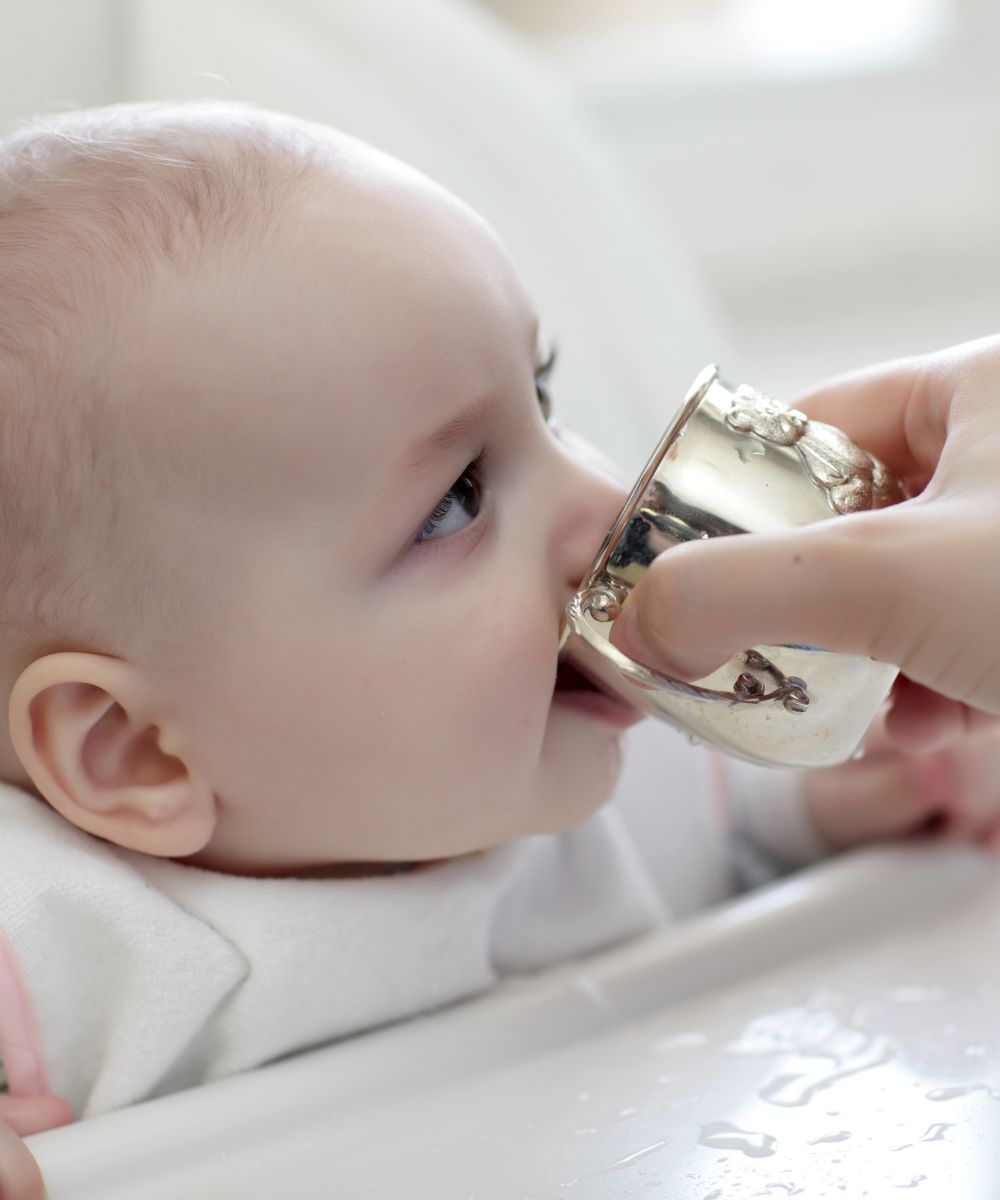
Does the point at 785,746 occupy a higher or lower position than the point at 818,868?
higher

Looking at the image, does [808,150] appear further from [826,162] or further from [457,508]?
[457,508]

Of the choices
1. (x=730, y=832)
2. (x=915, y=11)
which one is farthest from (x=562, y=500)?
(x=915, y=11)

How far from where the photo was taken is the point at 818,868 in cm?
81

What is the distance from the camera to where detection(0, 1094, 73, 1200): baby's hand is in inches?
20.7

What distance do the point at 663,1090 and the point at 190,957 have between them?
22 centimetres

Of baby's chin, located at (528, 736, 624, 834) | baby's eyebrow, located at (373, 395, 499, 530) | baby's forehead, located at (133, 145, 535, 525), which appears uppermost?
baby's forehead, located at (133, 145, 535, 525)

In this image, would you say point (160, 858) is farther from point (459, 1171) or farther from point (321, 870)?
point (459, 1171)

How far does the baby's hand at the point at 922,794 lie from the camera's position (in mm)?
833

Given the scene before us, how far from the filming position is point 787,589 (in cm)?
49

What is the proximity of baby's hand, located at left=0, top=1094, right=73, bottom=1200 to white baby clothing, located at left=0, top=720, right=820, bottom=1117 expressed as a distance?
11 millimetres

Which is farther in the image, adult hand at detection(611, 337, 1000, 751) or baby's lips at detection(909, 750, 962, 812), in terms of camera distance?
baby's lips at detection(909, 750, 962, 812)

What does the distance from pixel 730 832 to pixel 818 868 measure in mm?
154

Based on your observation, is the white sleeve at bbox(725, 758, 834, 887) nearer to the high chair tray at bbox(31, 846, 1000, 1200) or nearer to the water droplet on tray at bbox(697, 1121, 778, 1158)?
the high chair tray at bbox(31, 846, 1000, 1200)

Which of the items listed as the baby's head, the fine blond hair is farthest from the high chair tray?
the fine blond hair
